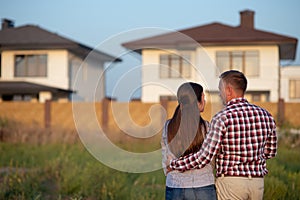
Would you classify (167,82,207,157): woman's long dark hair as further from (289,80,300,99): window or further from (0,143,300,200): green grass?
(289,80,300,99): window

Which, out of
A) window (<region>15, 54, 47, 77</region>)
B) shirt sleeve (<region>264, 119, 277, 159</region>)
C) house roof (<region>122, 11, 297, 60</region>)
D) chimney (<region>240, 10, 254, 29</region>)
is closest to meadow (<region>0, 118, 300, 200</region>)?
shirt sleeve (<region>264, 119, 277, 159</region>)

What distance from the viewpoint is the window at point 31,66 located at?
30.5m

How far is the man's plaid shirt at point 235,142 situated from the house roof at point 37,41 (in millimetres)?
25674

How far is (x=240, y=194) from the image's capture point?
11.9ft

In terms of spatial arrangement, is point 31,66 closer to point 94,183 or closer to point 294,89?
point 294,89

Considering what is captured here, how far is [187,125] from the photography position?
3.64 m

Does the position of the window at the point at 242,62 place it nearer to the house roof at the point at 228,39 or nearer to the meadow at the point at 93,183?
the house roof at the point at 228,39

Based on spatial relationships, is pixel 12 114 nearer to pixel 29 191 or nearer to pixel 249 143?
pixel 29 191

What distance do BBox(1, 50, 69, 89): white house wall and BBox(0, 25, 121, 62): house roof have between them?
50cm

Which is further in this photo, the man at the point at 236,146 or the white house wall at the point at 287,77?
the white house wall at the point at 287,77

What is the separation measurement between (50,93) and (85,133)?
24004 mm

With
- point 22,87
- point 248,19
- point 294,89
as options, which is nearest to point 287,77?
point 294,89

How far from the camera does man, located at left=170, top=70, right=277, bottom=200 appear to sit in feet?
11.6

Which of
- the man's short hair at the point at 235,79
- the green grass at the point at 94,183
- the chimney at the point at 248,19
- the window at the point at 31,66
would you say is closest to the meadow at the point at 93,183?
the green grass at the point at 94,183
